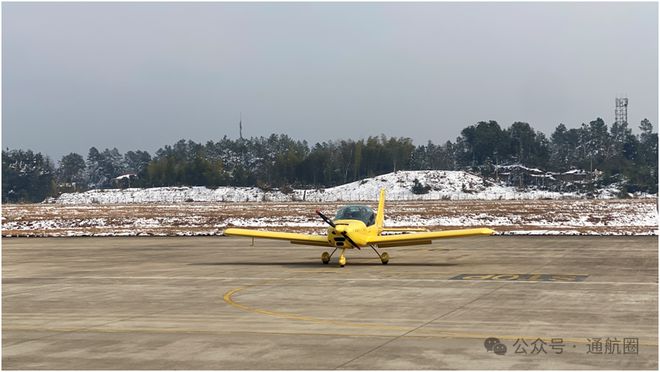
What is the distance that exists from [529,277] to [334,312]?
889 centimetres

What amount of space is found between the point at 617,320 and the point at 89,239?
35972mm

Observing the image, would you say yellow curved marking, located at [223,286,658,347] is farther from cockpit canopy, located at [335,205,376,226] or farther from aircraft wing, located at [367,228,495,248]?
aircraft wing, located at [367,228,495,248]

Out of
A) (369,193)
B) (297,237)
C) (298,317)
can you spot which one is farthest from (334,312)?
(369,193)

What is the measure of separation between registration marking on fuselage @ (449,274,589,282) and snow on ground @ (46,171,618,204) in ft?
357

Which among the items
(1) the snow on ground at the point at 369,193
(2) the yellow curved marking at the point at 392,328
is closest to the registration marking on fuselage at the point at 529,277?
(2) the yellow curved marking at the point at 392,328

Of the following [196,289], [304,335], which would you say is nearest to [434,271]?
[196,289]

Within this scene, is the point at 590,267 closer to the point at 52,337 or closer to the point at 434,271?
the point at 434,271

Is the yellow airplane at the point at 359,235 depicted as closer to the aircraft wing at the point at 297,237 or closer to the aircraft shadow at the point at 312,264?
the aircraft wing at the point at 297,237

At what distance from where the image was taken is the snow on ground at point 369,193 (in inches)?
5492

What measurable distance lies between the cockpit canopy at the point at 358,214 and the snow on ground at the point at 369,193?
4142 inches

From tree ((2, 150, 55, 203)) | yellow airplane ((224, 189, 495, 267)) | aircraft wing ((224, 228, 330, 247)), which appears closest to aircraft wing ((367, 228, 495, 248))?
yellow airplane ((224, 189, 495, 267))

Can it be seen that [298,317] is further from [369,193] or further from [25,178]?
[25,178]

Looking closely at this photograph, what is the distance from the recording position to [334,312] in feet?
57.1

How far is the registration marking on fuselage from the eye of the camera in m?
23.7
